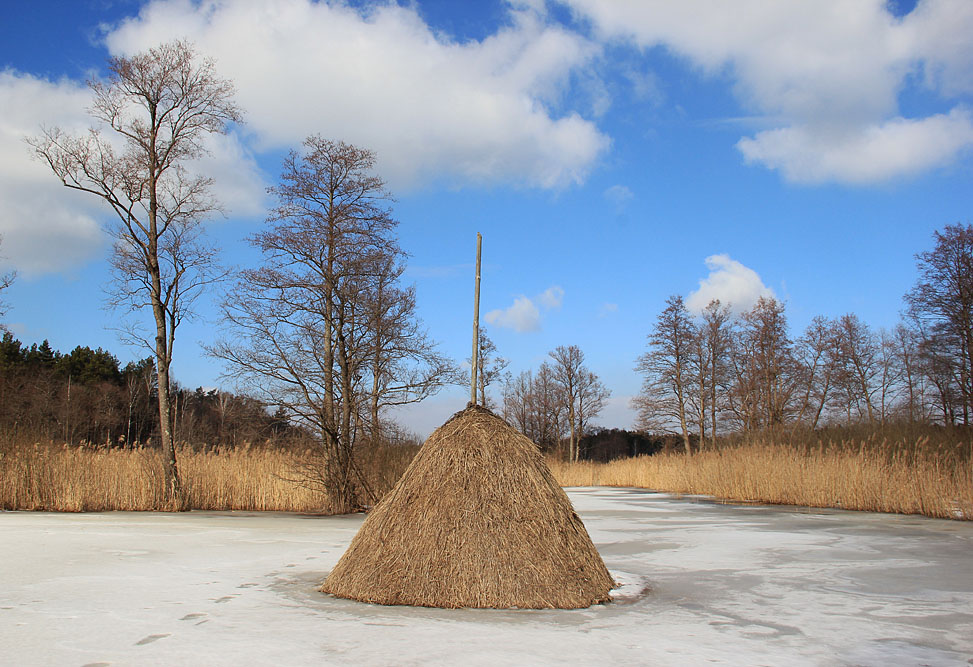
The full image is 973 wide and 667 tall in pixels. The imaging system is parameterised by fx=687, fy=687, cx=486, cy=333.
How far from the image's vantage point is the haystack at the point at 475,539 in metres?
5.30

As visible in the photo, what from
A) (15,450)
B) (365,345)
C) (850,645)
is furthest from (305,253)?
(850,645)

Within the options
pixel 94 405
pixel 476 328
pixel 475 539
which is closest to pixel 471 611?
pixel 475 539

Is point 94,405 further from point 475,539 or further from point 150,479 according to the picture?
point 475,539

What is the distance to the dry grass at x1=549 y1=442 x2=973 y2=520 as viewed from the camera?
1431 centimetres

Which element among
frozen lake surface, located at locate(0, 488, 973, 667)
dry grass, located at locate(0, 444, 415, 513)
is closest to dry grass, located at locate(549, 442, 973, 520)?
frozen lake surface, located at locate(0, 488, 973, 667)

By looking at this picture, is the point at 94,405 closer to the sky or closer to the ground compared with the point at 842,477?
closer to the sky

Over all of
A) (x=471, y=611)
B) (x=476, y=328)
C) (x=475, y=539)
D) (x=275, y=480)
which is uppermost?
(x=476, y=328)

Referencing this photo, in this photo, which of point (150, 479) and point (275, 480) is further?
point (275, 480)

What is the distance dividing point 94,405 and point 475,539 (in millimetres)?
47906

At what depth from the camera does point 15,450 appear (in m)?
13.8

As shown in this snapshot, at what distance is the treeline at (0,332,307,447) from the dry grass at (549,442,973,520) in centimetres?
1263

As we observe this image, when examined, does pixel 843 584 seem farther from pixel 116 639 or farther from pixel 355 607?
pixel 116 639

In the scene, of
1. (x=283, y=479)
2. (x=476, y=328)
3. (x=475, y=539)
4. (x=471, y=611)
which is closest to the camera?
(x=471, y=611)

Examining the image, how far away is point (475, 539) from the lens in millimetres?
5383
